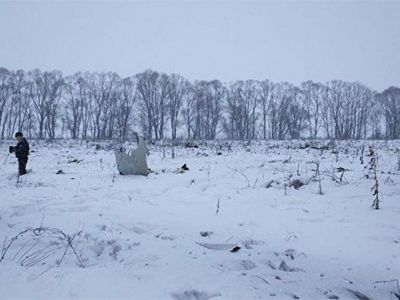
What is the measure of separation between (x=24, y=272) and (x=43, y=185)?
16.2 feet

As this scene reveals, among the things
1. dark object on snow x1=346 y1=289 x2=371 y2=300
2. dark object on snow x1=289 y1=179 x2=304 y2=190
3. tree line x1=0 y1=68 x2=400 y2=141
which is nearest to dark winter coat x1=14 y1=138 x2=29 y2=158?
dark object on snow x1=289 y1=179 x2=304 y2=190

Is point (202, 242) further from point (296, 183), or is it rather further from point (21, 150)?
point (21, 150)

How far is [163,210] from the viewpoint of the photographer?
5301 mm

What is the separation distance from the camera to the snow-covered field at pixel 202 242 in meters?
2.87

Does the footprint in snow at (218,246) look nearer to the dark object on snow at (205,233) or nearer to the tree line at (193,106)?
the dark object on snow at (205,233)

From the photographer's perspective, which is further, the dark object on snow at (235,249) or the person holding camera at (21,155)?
the person holding camera at (21,155)

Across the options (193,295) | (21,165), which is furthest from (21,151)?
(193,295)

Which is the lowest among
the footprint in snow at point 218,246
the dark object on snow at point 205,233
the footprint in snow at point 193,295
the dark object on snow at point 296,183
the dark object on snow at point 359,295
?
the dark object on snow at point 359,295

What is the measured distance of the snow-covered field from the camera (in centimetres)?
287

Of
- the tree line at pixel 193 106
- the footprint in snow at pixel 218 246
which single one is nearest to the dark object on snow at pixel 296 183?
the footprint in snow at pixel 218 246

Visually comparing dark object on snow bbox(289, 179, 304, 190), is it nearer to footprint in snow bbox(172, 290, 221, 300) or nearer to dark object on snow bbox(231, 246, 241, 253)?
dark object on snow bbox(231, 246, 241, 253)

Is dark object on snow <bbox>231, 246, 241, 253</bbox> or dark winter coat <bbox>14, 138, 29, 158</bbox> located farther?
dark winter coat <bbox>14, 138, 29, 158</bbox>

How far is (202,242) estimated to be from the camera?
3.93m

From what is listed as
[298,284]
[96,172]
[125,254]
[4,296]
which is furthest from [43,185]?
[298,284]
